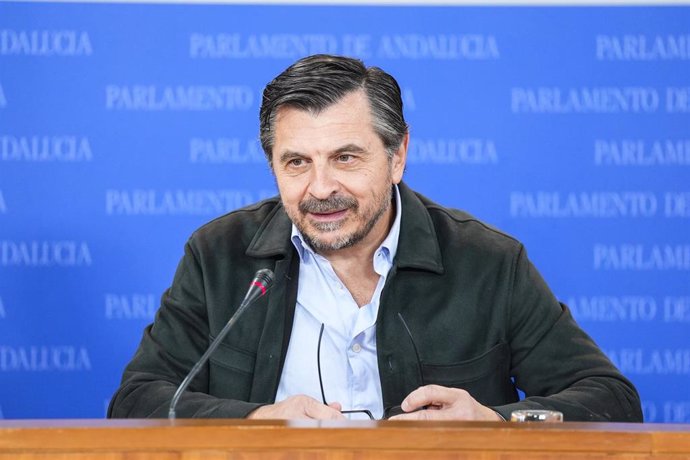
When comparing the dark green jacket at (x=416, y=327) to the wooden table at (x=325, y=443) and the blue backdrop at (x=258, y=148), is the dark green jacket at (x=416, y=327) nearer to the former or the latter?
the wooden table at (x=325, y=443)

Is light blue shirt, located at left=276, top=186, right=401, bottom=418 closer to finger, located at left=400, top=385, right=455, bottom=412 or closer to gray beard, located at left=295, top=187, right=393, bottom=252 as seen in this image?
gray beard, located at left=295, top=187, right=393, bottom=252

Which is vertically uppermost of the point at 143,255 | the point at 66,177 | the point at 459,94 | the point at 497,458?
the point at 459,94

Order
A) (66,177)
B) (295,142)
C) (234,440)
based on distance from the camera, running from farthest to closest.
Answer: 1. (66,177)
2. (295,142)
3. (234,440)

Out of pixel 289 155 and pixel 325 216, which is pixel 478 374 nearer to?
pixel 325 216

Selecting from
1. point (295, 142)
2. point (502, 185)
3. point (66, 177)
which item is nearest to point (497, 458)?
point (295, 142)

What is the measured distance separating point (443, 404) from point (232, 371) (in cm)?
61

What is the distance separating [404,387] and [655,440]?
0.96 metres

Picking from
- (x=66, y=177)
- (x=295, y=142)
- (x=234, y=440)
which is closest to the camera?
(x=234, y=440)

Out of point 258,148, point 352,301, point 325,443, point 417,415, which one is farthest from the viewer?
point 258,148

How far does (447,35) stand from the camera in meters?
3.65

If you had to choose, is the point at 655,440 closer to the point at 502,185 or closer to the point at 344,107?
the point at 344,107

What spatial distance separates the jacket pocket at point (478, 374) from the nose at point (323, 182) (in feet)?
1.52

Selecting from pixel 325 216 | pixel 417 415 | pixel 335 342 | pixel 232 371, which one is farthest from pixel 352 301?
pixel 417 415

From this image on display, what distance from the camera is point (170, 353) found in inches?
101
